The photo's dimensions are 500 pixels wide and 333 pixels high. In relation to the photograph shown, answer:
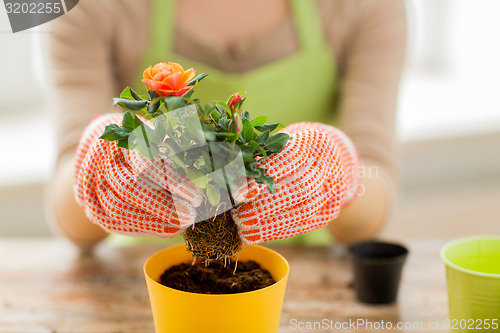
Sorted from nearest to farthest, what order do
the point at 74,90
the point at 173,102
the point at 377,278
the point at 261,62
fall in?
the point at 173,102 < the point at 377,278 < the point at 74,90 < the point at 261,62

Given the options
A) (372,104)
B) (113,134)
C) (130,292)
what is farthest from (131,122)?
(372,104)

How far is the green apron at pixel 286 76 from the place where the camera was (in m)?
0.81

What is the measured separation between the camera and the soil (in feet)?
1.43

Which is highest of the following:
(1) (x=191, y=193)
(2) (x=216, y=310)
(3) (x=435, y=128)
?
(1) (x=191, y=193)

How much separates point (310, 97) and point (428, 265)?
35 cm

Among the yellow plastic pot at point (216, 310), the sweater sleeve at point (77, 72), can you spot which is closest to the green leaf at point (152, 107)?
the yellow plastic pot at point (216, 310)

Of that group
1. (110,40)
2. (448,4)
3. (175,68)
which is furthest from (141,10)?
(448,4)

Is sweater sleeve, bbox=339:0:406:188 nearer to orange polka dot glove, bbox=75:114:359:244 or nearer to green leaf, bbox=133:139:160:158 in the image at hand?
orange polka dot glove, bbox=75:114:359:244

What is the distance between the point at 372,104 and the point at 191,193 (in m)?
0.47

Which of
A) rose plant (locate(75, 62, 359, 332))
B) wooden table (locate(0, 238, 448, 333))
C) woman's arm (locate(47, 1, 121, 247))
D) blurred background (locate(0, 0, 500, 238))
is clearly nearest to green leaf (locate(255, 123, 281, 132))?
rose plant (locate(75, 62, 359, 332))

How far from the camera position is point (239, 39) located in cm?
85

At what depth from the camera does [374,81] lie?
79 cm

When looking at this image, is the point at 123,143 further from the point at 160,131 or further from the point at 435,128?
the point at 435,128

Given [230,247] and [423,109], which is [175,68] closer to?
[230,247]
